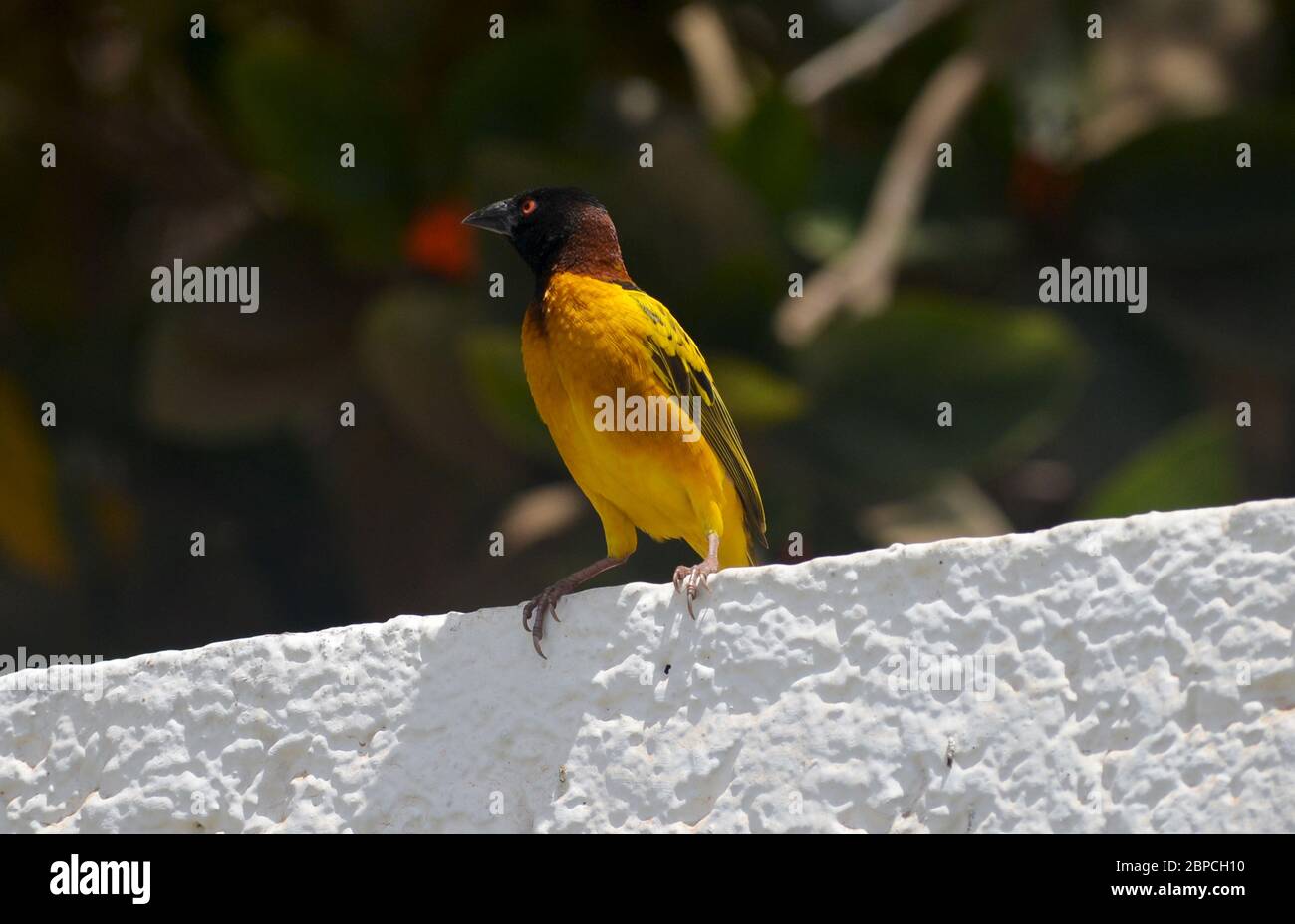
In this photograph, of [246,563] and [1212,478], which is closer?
[1212,478]

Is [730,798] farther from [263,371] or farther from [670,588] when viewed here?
[263,371]

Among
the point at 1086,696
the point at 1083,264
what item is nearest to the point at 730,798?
the point at 1086,696

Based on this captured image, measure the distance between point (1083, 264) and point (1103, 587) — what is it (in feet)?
13.2

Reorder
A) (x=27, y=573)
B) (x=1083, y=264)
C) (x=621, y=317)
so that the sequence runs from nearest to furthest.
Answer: (x=621, y=317), (x=1083, y=264), (x=27, y=573)

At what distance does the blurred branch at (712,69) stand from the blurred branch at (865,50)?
0.72ft

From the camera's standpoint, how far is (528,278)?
Answer: 566 cm

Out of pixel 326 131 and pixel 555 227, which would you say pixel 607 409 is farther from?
pixel 326 131

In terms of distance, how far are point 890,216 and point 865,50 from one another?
3.24ft

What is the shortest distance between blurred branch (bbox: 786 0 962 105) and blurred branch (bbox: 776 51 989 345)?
8.9 inches

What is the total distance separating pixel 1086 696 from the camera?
8.14 feet

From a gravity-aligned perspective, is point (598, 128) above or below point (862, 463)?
above

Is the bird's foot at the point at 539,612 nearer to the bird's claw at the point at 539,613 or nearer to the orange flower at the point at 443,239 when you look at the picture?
the bird's claw at the point at 539,613

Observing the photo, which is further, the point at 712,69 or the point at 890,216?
the point at 712,69

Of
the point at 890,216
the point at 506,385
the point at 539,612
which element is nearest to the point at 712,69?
the point at 890,216
